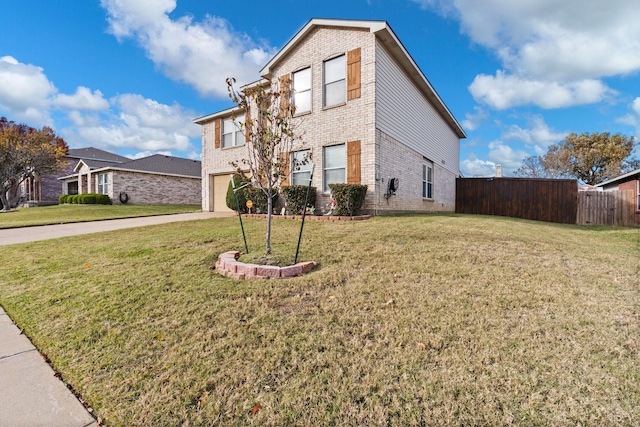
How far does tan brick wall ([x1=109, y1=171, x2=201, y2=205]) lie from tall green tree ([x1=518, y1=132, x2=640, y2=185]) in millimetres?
36220

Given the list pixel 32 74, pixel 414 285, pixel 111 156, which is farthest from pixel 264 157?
pixel 32 74

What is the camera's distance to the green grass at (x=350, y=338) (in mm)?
1738

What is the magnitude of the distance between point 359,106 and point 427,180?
6.17m

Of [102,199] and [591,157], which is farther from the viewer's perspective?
[591,157]

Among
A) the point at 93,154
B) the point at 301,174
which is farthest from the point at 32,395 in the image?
the point at 93,154

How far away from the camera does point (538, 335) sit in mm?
2422

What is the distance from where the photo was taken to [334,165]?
32.5 ft

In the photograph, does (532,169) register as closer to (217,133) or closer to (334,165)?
(334,165)

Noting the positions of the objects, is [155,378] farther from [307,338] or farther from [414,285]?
[414,285]

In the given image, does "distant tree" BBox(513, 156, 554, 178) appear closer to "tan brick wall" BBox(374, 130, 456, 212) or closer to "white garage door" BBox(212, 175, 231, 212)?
"tan brick wall" BBox(374, 130, 456, 212)

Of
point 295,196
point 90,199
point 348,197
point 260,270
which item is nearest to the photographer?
point 260,270

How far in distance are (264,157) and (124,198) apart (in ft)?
71.9

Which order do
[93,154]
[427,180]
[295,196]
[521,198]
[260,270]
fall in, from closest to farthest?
1. [260,270]
2. [295,196]
3. [427,180]
4. [521,198]
5. [93,154]

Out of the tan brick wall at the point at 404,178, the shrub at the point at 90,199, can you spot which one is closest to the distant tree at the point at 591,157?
the tan brick wall at the point at 404,178
